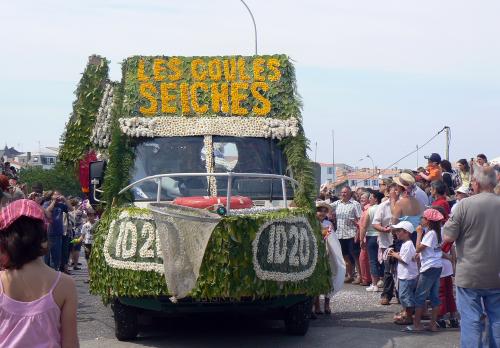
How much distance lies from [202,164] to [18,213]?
624 centimetres

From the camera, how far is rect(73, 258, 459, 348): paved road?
9.73 meters

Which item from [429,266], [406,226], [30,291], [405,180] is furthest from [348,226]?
[30,291]

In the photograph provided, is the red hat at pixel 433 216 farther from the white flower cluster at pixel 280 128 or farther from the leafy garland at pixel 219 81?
the leafy garland at pixel 219 81

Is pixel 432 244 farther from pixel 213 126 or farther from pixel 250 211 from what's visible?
pixel 213 126

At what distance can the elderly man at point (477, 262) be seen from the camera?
7570 mm

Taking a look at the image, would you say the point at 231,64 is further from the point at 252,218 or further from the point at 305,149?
the point at 252,218

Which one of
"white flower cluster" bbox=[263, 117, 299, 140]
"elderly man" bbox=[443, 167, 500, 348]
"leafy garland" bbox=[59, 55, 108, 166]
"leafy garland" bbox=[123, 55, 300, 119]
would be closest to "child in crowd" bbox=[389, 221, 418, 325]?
"white flower cluster" bbox=[263, 117, 299, 140]

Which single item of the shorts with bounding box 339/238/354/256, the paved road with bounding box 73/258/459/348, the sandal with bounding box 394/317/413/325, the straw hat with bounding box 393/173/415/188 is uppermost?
the straw hat with bounding box 393/173/415/188

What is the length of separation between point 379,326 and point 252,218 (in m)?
2.93

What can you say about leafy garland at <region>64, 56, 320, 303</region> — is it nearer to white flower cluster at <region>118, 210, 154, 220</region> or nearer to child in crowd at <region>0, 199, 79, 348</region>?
white flower cluster at <region>118, 210, 154, 220</region>

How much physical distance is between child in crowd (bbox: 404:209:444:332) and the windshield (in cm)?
164

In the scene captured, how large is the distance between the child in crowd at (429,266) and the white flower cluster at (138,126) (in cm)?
339

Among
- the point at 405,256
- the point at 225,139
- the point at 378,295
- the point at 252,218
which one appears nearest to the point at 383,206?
the point at 378,295

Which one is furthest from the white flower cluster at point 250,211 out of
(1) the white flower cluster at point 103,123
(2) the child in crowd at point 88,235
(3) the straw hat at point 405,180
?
(2) the child in crowd at point 88,235
